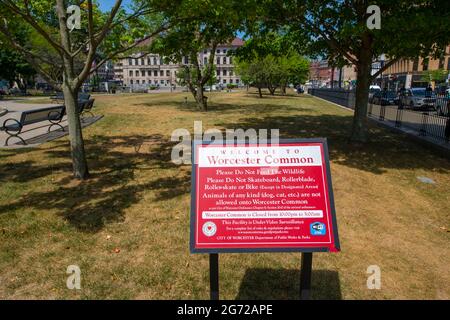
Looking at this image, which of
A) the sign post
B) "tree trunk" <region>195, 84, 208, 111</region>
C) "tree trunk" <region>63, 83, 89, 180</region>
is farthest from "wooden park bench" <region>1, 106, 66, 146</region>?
"tree trunk" <region>195, 84, 208, 111</region>

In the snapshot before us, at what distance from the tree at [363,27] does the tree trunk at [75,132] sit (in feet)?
15.7

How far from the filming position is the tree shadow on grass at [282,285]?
3.81m

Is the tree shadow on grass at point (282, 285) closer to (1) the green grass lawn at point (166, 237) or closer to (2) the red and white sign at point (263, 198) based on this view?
(1) the green grass lawn at point (166, 237)

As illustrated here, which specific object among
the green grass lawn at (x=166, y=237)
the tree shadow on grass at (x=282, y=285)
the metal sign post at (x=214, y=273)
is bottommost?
the tree shadow on grass at (x=282, y=285)

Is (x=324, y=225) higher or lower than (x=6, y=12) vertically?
lower

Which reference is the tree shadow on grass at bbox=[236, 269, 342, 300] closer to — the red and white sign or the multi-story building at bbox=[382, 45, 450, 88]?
the red and white sign

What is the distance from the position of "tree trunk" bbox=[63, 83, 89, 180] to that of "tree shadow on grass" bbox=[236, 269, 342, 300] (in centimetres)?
468

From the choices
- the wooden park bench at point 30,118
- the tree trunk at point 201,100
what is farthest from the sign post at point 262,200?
the tree trunk at point 201,100

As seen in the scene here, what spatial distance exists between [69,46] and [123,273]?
4.93 metres

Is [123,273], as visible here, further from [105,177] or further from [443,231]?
[443,231]

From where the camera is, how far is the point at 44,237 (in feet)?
15.9

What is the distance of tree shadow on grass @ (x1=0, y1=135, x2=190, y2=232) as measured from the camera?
5707mm

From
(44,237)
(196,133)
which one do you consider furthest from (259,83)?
(44,237)
